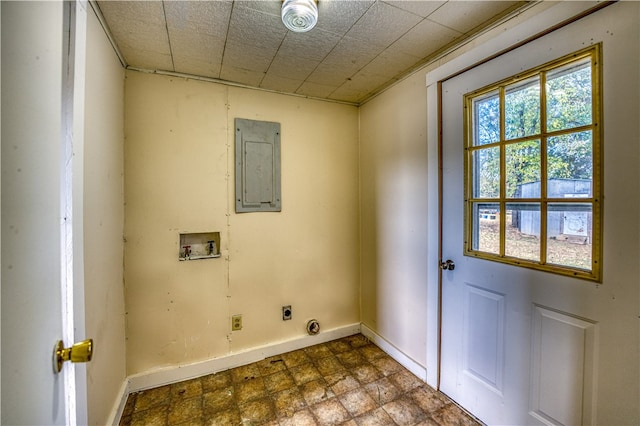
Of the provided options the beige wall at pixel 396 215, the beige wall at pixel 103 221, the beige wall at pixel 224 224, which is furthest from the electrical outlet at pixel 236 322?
the beige wall at pixel 396 215

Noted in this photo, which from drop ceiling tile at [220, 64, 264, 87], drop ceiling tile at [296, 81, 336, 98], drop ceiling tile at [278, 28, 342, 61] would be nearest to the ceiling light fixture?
drop ceiling tile at [278, 28, 342, 61]

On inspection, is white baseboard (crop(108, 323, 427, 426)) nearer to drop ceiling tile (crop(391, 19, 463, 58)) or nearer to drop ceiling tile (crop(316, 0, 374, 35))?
drop ceiling tile (crop(391, 19, 463, 58))

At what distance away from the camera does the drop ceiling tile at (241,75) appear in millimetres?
1905

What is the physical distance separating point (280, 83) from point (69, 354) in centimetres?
204

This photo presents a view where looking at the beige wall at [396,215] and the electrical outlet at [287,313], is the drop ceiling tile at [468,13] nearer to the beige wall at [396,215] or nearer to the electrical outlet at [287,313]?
the beige wall at [396,215]

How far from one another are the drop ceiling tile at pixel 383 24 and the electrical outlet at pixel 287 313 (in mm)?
2041

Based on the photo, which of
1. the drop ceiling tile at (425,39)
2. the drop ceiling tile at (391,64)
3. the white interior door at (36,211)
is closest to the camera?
the white interior door at (36,211)

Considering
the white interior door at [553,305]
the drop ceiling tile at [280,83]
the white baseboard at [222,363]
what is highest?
the drop ceiling tile at [280,83]

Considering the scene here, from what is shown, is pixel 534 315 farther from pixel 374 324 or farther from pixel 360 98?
pixel 360 98

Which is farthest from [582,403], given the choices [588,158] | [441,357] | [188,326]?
[188,326]

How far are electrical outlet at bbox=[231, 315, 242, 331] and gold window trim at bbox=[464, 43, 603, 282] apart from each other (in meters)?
1.72

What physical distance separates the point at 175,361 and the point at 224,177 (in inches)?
55.0

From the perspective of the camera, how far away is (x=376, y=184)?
2379 millimetres

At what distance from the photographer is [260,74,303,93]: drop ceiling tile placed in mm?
2035
